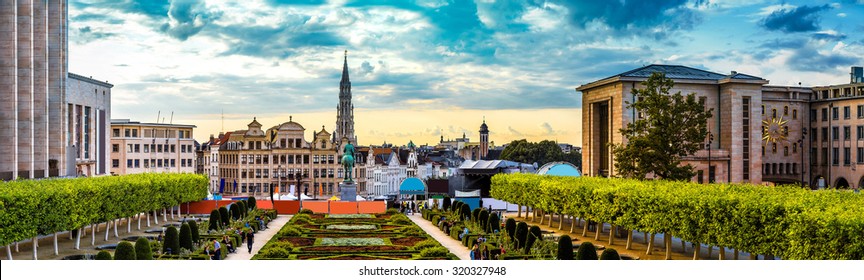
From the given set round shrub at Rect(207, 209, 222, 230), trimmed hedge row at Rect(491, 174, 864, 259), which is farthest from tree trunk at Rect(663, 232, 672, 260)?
round shrub at Rect(207, 209, 222, 230)

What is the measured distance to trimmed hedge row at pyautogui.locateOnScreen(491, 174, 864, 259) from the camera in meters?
25.7

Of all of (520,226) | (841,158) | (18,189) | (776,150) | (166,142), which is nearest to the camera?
(18,189)

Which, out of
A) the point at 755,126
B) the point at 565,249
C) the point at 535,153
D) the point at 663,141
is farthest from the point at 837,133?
the point at 535,153

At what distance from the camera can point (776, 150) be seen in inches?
3531

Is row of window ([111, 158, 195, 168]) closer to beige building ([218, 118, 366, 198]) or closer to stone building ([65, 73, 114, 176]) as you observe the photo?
beige building ([218, 118, 366, 198])

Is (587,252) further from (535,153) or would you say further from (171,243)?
(535,153)

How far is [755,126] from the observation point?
280 ft

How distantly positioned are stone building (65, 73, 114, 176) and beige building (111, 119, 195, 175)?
26321mm

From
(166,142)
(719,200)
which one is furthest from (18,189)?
(166,142)

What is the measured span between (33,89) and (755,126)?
61255mm

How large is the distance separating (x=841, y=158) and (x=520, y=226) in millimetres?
53021

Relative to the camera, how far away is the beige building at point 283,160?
131 metres
